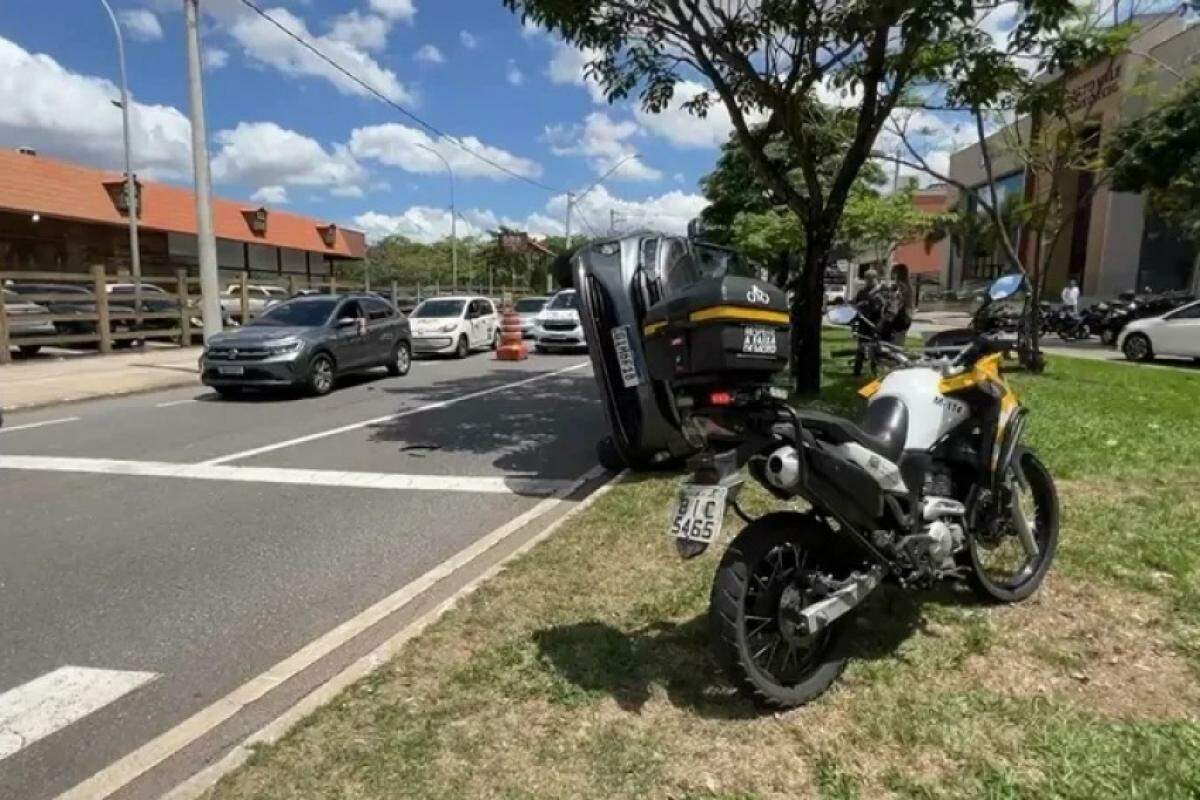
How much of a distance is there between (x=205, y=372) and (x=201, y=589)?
888 centimetres

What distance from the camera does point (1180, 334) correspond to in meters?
17.0

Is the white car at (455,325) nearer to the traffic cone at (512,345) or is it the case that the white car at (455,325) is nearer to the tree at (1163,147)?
the traffic cone at (512,345)

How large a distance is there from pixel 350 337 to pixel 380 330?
1.23 meters

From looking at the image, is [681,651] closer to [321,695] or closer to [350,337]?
[321,695]

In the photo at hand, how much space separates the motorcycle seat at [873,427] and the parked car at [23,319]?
1853 centimetres

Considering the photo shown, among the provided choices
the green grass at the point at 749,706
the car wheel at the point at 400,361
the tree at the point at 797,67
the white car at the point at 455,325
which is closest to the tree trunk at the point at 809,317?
the tree at the point at 797,67

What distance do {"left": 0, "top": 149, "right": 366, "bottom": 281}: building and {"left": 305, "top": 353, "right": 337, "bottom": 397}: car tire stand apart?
1676 centimetres

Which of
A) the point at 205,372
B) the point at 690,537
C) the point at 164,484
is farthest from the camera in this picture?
the point at 205,372

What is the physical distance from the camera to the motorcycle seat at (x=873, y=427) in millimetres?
3025

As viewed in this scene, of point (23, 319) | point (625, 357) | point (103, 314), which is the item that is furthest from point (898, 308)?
point (103, 314)

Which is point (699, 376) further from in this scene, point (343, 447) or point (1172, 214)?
point (1172, 214)

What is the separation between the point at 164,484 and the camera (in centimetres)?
689

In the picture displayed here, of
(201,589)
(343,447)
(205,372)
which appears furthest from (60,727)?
(205,372)

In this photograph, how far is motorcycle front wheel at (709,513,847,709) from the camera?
2883 millimetres
